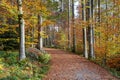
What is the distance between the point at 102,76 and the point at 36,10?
21.3 ft

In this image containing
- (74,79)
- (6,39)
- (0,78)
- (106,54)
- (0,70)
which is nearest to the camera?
(0,78)

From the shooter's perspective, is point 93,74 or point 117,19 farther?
point 117,19

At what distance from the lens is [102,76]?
11570mm

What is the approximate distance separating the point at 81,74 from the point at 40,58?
4.44 meters

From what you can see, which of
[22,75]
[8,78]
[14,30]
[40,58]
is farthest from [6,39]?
[8,78]

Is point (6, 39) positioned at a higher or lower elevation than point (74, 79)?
higher

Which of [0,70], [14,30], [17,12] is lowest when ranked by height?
[0,70]

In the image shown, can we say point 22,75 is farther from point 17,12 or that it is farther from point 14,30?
point 14,30

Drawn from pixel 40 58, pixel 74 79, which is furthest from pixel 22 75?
pixel 40 58

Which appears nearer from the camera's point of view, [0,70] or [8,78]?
[8,78]

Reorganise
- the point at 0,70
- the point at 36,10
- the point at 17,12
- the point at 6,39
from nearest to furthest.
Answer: the point at 0,70 → the point at 17,12 → the point at 36,10 → the point at 6,39

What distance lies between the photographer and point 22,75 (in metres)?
10.3

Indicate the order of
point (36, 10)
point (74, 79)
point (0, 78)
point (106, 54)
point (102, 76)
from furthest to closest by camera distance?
point (106, 54), point (36, 10), point (102, 76), point (74, 79), point (0, 78)

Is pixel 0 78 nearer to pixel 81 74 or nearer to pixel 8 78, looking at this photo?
pixel 8 78
